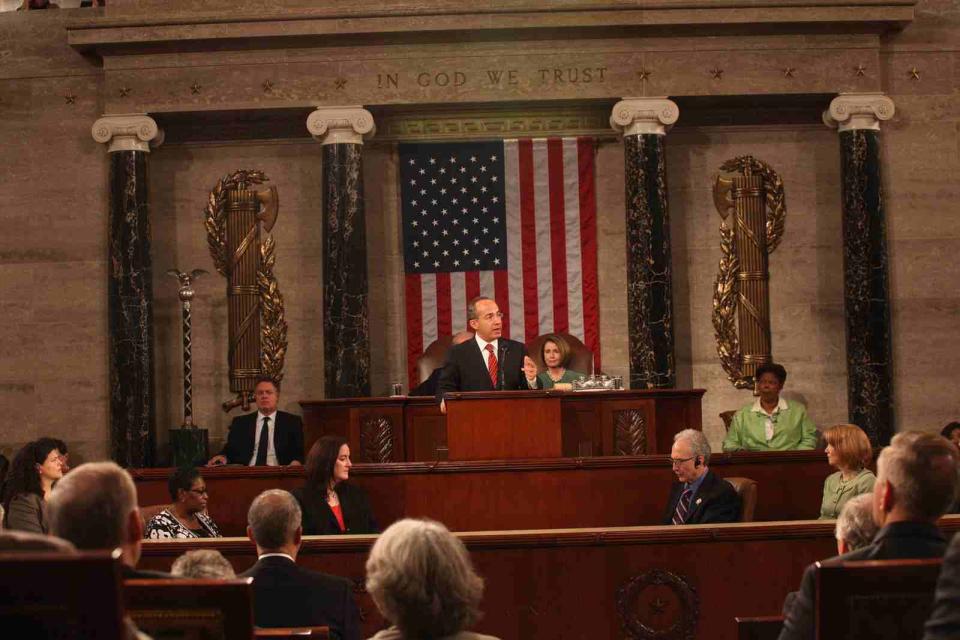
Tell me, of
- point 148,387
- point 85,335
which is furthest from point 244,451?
point 85,335

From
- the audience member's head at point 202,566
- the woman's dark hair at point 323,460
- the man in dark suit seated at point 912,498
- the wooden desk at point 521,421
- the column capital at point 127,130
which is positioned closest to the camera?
the man in dark suit seated at point 912,498

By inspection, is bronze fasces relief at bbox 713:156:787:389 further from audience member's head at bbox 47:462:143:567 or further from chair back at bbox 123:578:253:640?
audience member's head at bbox 47:462:143:567

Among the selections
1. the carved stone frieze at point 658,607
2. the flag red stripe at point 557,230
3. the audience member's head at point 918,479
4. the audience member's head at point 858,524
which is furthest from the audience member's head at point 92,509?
the flag red stripe at point 557,230

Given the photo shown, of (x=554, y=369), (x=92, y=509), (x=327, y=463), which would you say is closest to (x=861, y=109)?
(x=554, y=369)

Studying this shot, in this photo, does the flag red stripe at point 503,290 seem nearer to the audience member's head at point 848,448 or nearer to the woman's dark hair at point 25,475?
the audience member's head at point 848,448

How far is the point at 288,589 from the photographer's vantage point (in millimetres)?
4941

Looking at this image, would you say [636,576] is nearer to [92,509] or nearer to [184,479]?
[184,479]

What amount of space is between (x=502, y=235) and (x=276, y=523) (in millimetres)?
10097

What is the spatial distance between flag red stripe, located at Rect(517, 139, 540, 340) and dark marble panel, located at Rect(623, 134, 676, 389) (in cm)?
119

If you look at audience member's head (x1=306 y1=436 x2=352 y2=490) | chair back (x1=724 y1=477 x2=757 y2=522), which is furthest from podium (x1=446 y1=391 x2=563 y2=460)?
chair back (x1=724 y1=477 x2=757 y2=522)

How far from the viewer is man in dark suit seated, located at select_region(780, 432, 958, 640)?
384 centimetres

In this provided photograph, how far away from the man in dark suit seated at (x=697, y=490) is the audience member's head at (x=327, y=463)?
1.96 m

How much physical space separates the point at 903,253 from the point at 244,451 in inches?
284

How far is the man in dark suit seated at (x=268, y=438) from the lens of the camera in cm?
1259
